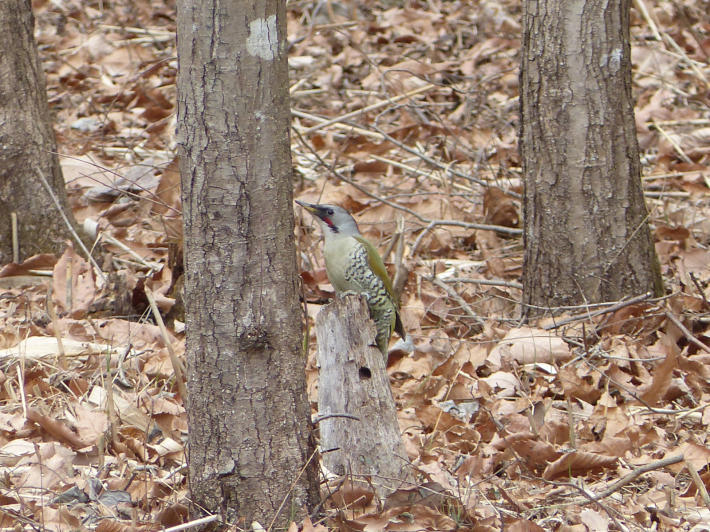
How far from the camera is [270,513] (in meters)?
2.96

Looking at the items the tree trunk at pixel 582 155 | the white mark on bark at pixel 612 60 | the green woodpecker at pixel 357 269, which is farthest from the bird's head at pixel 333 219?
the white mark on bark at pixel 612 60

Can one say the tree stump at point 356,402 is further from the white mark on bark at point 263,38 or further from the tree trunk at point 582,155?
the tree trunk at point 582,155

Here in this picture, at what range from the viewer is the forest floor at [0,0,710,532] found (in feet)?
11.4

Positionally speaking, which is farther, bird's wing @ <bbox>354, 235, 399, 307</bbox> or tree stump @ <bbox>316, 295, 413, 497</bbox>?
bird's wing @ <bbox>354, 235, 399, 307</bbox>

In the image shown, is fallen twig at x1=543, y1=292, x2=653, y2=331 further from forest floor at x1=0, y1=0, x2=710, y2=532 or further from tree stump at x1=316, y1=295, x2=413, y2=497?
tree stump at x1=316, y1=295, x2=413, y2=497

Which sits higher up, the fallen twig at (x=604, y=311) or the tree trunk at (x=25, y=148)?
the tree trunk at (x=25, y=148)

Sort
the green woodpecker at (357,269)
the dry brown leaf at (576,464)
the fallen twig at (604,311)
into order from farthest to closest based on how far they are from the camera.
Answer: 1. the green woodpecker at (357,269)
2. the fallen twig at (604,311)
3. the dry brown leaf at (576,464)

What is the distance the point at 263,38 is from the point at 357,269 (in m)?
2.51

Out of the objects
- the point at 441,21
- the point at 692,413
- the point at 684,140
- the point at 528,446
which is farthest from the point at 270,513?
the point at 441,21

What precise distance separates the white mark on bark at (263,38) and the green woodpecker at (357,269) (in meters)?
Answer: 2.36

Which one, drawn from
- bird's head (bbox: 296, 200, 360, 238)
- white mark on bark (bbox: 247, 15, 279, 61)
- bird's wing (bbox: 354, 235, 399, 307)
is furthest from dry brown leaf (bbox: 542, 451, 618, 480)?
white mark on bark (bbox: 247, 15, 279, 61)

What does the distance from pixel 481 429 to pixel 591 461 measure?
57 centimetres

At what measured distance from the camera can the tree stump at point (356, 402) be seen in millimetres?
3520

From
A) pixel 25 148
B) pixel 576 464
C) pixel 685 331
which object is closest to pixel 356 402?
pixel 576 464
